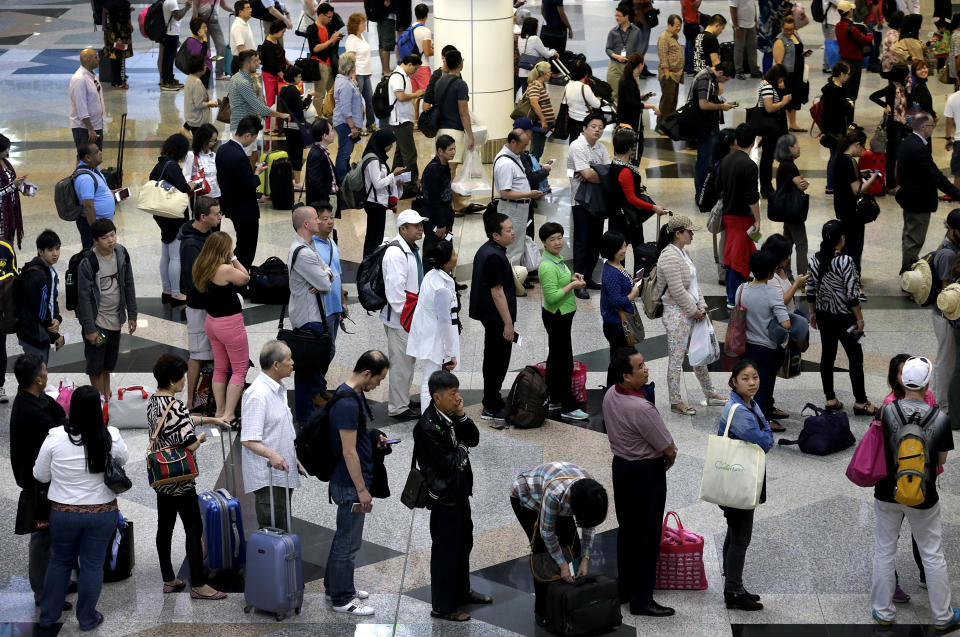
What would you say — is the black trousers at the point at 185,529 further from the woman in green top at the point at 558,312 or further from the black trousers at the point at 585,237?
the black trousers at the point at 585,237

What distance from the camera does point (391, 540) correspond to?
7949 mm

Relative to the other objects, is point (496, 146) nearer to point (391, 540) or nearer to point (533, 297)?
point (533, 297)

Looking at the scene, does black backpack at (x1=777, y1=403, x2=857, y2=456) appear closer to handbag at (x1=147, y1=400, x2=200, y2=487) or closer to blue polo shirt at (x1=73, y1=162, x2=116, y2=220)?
handbag at (x1=147, y1=400, x2=200, y2=487)

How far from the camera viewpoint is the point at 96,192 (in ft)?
37.5

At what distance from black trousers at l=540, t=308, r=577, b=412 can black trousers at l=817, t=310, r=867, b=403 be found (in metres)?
1.94

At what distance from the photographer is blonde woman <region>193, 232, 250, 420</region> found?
876 cm

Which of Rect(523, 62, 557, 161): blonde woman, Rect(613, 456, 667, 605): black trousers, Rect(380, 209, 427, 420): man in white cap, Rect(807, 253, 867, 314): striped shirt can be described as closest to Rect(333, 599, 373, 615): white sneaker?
Rect(613, 456, 667, 605): black trousers

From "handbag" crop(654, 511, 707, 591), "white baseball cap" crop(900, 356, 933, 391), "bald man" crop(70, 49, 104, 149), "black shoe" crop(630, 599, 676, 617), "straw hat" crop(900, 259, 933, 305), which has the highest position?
"bald man" crop(70, 49, 104, 149)

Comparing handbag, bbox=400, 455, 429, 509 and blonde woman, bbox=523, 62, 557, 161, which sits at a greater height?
blonde woman, bbox=523, 62, 557, 161

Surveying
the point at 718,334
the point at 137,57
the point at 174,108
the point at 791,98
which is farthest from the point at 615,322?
the point at 137,57

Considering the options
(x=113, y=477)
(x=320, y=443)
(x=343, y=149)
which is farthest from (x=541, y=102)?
(x=113, y=477)

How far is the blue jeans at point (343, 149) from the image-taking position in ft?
48.4

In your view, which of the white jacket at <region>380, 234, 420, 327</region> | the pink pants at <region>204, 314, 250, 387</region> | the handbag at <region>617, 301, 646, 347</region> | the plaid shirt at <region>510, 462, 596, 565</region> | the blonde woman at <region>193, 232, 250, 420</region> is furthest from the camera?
the handbag at <region>617, 301, 646, 347</region>

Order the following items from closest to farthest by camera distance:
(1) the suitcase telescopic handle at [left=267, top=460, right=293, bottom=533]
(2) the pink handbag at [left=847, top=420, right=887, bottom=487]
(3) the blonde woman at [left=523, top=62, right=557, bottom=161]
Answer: (2) the pink handbag at [left=847, top=420, right=887, bottom=487]
(1) the suitcase telescopic handle at [left=267, top=460, right=293, bottom=533]
(3) the blonde woman at [left=523, top=62, right=557, bottom=161]
